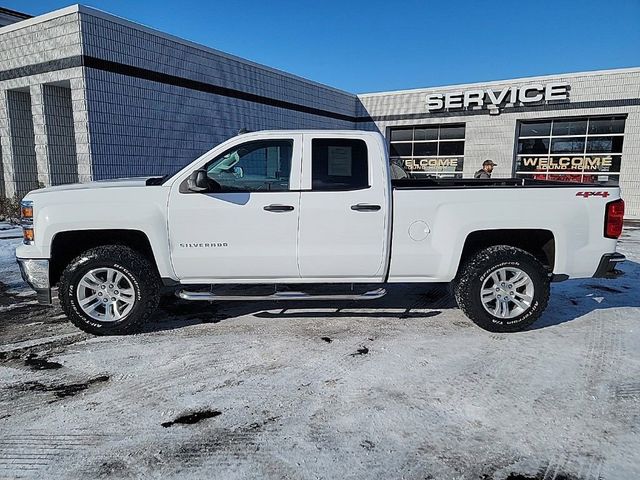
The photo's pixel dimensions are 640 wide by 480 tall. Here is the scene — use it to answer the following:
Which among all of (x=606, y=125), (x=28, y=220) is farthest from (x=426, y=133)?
(x=28, y=220)

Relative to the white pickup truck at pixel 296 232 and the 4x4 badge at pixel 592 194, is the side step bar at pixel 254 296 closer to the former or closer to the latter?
the white pickup truck at pixel 296 232

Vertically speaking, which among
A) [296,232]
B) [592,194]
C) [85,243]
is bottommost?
[85,243]

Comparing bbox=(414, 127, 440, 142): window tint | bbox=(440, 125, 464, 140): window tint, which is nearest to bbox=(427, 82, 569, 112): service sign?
bbox=(440, 125, 464, 140): window tint

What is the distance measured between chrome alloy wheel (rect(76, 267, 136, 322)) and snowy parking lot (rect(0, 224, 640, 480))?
265 mm

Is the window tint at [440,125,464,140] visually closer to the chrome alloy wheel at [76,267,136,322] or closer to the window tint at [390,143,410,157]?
the window tint at [390,143,410,157]

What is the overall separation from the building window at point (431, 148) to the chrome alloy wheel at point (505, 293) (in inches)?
602

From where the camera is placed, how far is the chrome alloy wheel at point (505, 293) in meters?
4.47

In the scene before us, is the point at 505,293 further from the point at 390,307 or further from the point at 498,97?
the point at 498,97

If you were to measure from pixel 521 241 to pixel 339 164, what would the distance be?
7.07 feet

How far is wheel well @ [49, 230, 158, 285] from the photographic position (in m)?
4.36

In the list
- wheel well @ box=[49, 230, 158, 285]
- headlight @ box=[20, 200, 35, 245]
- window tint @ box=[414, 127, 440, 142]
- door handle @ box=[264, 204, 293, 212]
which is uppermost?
window tint @ box=[414, 127, 440, 142]

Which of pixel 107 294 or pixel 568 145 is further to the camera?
pixel 568 145

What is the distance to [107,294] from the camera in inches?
171

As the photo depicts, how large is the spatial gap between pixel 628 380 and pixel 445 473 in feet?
6.89
